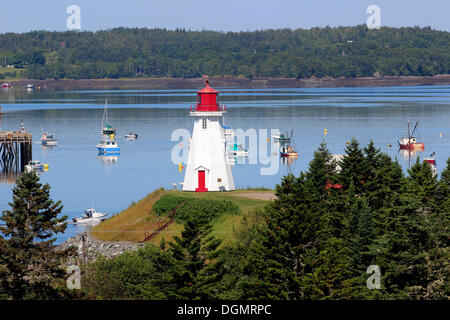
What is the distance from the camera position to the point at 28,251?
3500 cm

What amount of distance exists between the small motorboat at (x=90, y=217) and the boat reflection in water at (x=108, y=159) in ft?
152

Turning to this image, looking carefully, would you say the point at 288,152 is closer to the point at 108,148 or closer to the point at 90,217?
the point at 108,148

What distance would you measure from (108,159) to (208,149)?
72012mm

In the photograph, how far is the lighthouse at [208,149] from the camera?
61.3 meters

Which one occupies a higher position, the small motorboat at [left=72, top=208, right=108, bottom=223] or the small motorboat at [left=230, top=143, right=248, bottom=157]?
the small motorboat at [left=230, top=143, right=248, bottom=157]

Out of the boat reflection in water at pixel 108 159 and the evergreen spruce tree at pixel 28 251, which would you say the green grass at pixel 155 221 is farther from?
the boat reflection in water at pixel 108 159

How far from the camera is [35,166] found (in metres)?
111

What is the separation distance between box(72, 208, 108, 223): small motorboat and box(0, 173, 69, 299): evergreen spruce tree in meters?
39.6

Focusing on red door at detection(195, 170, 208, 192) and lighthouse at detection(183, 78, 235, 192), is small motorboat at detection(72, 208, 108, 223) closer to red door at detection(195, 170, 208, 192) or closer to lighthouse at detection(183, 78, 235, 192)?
lighthouse at detection(183, 78, 235, 192)

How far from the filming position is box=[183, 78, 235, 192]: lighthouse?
61.3m

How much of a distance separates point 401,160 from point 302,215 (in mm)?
88676

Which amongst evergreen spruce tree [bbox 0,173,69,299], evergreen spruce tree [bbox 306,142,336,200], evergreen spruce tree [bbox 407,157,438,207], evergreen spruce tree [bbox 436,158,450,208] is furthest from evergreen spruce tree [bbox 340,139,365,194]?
evergreen spruce tree [bbox 0,173,69,299]
